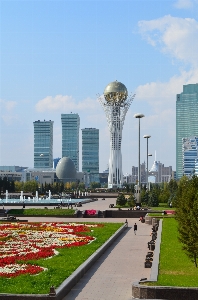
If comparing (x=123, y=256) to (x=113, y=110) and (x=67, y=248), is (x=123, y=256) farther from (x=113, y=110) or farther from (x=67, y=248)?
(x=113, y=110)

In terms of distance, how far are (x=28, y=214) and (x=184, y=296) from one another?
1314 inches

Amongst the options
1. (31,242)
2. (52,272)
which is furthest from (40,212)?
(52,272)

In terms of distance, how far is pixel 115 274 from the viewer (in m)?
17.9

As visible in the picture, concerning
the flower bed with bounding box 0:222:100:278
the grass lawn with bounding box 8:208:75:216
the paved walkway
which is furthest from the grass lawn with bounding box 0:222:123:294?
the grass lawn with bounding box 8:208:75:216

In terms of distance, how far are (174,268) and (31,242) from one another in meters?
9.36

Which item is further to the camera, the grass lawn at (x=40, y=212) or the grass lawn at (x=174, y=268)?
the grass lawn at (x=40, y=212)

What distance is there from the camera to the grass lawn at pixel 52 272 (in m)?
14.4

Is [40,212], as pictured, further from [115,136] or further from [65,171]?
[65,171]

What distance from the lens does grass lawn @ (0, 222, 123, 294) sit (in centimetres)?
1443

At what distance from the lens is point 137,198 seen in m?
51.9

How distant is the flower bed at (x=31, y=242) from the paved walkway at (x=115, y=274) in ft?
5.34

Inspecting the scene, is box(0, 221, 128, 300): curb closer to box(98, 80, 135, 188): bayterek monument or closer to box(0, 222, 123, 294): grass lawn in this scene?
box(0, 222, 123, 294): grass lawn

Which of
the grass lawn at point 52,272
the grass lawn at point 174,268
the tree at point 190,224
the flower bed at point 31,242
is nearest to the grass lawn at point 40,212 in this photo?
the flower bed at point 31,242

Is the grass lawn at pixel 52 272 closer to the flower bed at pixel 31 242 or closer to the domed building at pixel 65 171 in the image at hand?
the flower bed at pixel 31 242
